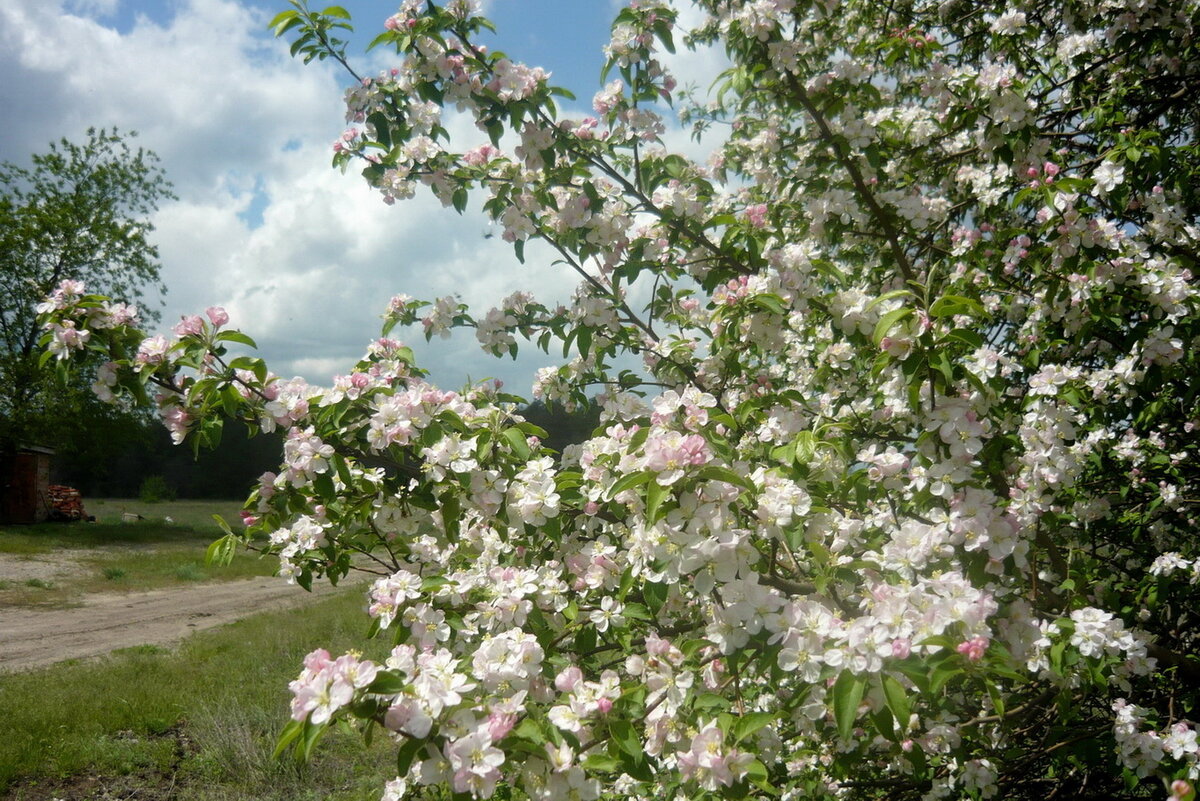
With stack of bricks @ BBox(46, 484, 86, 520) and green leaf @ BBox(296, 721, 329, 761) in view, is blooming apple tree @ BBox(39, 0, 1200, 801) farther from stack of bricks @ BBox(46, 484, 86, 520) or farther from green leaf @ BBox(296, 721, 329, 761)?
stack of bricks @ BBox(46, 484, 86, 520)

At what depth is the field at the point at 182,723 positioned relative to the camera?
17.6 ft

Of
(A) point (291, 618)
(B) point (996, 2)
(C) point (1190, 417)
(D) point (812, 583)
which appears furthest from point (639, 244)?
(A) point (291, 618)

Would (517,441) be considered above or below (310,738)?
above

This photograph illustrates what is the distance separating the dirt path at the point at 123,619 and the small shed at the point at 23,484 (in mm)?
12168

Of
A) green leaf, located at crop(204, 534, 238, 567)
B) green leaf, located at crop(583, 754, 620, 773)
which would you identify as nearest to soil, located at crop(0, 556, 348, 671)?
green leaf, located at crop(204, 534, 238, 567)

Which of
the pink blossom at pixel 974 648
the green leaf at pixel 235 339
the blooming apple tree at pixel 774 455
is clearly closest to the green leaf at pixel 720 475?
the blooming apple tree at pixel 774 455

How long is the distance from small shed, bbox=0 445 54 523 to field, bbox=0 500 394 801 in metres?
12.6

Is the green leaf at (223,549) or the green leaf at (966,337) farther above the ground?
the green leaf at (966,337)

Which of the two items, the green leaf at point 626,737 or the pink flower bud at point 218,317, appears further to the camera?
the pink flower bud at point 218,317

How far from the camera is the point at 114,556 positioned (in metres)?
17.7

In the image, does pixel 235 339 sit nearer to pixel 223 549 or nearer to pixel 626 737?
pixel 223 549

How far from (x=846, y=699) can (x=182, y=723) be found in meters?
7.19

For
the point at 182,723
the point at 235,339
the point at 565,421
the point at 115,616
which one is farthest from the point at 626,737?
the point at 115,616

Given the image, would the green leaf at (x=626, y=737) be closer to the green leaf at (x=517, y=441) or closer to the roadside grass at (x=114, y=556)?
the green leaf at (x=517, y=441)
